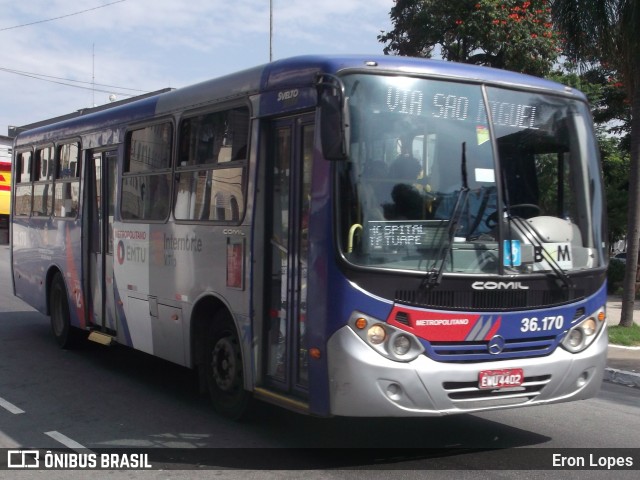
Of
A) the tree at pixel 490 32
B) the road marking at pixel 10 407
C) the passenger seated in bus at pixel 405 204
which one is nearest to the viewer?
the passenger seated in bus at pixel 405 204


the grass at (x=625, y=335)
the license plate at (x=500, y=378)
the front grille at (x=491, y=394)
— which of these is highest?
the license plate at (x=500, y=378)

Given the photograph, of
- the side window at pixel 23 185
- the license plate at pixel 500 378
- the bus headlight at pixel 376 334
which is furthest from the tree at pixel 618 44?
the side window at pixel 23 185

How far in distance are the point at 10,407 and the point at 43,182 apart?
182 inches

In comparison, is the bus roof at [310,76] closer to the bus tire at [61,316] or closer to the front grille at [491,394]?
the front grille at [491,394]

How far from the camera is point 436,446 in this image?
6469mm

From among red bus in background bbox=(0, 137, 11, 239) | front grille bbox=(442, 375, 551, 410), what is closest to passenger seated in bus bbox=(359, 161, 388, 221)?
front grille bbox=(442, 375, 551, 410)

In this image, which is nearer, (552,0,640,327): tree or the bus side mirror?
the bus side mirror

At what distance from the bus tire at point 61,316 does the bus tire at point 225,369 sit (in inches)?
162

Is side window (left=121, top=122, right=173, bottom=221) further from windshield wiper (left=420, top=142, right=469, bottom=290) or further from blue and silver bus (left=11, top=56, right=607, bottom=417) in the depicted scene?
windshield wiper (left=420, top=142, right=469, bottom=290)

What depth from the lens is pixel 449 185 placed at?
19.1 ft

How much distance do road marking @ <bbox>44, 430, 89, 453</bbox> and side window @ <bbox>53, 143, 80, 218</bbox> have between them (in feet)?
13.6

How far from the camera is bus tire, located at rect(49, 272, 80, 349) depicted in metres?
10.9

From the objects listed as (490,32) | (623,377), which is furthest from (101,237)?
Result: (490,32)

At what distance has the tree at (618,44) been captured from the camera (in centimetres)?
1257
